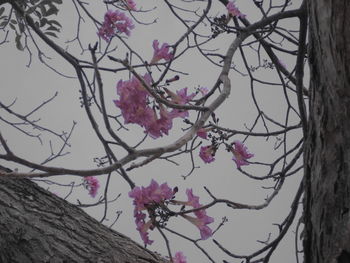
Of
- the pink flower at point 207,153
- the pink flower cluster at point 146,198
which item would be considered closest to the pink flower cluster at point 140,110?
the pink flower cluster at point 146,198

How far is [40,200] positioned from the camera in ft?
4.72

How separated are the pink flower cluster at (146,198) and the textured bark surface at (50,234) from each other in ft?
0.27

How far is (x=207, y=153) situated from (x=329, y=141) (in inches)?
47.0

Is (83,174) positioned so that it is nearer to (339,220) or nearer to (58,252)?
(339,220)

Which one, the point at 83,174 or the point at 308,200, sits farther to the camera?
the point at 308,200

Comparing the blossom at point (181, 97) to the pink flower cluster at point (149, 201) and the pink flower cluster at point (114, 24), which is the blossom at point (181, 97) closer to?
the pink flower cluster at point (149, 201)

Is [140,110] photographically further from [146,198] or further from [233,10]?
[233,10]

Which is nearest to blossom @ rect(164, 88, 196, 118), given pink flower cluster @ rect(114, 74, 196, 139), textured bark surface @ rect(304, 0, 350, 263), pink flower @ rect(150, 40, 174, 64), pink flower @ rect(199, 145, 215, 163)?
pink flower cluster @ rect(114, 74, 196, 139)

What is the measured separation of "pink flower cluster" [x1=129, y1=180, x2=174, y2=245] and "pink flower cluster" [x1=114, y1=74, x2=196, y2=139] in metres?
0.20

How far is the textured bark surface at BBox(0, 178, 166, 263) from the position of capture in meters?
1.26

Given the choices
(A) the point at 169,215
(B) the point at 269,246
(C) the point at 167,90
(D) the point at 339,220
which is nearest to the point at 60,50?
(C) the point at 167,90

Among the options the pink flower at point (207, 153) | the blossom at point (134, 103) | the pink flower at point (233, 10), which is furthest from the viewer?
the pink flower at point (233, 10)

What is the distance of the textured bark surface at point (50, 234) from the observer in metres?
1.26

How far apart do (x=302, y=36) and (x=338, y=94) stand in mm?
807
